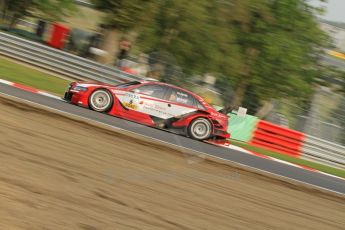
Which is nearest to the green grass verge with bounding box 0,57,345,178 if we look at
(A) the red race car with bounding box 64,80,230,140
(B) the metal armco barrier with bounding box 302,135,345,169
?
(B) the metal armco barrier with bounding box 302,135,345,169

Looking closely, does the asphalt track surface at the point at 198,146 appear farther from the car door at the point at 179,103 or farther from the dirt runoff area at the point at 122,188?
the dirt runoff area at the point at 122,188

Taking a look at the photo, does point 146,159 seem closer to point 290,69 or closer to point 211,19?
point 211,19

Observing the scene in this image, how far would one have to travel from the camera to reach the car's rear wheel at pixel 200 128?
13977mm

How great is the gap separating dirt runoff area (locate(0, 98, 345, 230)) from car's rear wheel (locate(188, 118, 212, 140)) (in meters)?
3.14

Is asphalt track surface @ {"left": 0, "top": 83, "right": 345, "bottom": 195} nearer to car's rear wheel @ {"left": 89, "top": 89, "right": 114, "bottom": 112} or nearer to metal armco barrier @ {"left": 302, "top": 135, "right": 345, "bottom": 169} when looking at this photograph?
car's rear wheel @ {"left": 89, "top": 89, "right": 114, "bottom": 112}

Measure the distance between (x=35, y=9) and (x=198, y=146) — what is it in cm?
1982

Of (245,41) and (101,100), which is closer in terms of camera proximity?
(101,100)

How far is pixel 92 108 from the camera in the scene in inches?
536

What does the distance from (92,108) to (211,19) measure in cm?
1137

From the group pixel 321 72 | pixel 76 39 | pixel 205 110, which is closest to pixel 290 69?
pixel 321 72

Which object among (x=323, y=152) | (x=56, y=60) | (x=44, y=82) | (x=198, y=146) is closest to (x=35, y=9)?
(x=56, y=60)

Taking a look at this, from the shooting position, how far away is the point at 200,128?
1402cm

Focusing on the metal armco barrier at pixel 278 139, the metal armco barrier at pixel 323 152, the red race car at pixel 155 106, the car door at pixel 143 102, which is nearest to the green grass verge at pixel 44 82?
the metal armco barrier at pixel 323 152

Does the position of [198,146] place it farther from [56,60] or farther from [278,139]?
[56,60]
